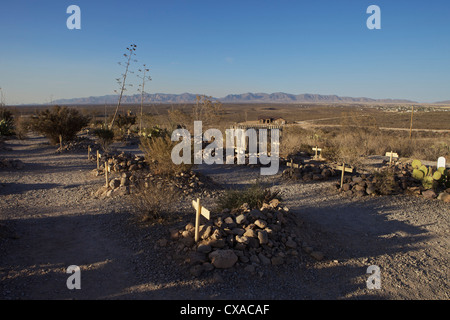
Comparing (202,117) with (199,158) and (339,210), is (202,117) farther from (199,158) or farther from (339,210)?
(339,210)

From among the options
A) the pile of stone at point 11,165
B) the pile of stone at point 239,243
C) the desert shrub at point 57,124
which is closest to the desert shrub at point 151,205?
the pile of stone at point 239,243

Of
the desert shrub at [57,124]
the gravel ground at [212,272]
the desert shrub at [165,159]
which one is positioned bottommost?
the gravel ground at [212,272]

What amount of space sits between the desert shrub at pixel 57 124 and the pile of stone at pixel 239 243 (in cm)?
1360

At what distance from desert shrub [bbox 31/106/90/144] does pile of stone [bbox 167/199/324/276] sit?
1360cm

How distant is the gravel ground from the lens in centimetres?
398

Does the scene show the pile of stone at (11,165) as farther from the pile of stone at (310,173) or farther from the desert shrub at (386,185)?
the desert shrub at (386,185)

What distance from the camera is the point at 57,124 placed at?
1603 centimetres

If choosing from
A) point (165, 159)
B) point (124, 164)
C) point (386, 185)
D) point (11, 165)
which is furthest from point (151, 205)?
point (11, 165)

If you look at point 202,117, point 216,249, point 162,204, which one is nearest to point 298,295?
point 216,249

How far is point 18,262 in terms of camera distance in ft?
15.0

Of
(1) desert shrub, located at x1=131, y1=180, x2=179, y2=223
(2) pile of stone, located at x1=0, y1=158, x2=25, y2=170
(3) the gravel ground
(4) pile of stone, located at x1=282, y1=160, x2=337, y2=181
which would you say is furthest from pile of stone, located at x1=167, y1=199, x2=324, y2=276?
(2) pile of stone, located at x1=0, y1=158, x2=25, y2=170

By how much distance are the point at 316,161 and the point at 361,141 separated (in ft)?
18.7

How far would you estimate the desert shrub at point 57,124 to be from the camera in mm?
15958

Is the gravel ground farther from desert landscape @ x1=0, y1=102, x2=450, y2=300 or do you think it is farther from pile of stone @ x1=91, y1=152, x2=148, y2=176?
pile of stone @ x1=91, y1=152, x2=148, y2=176
